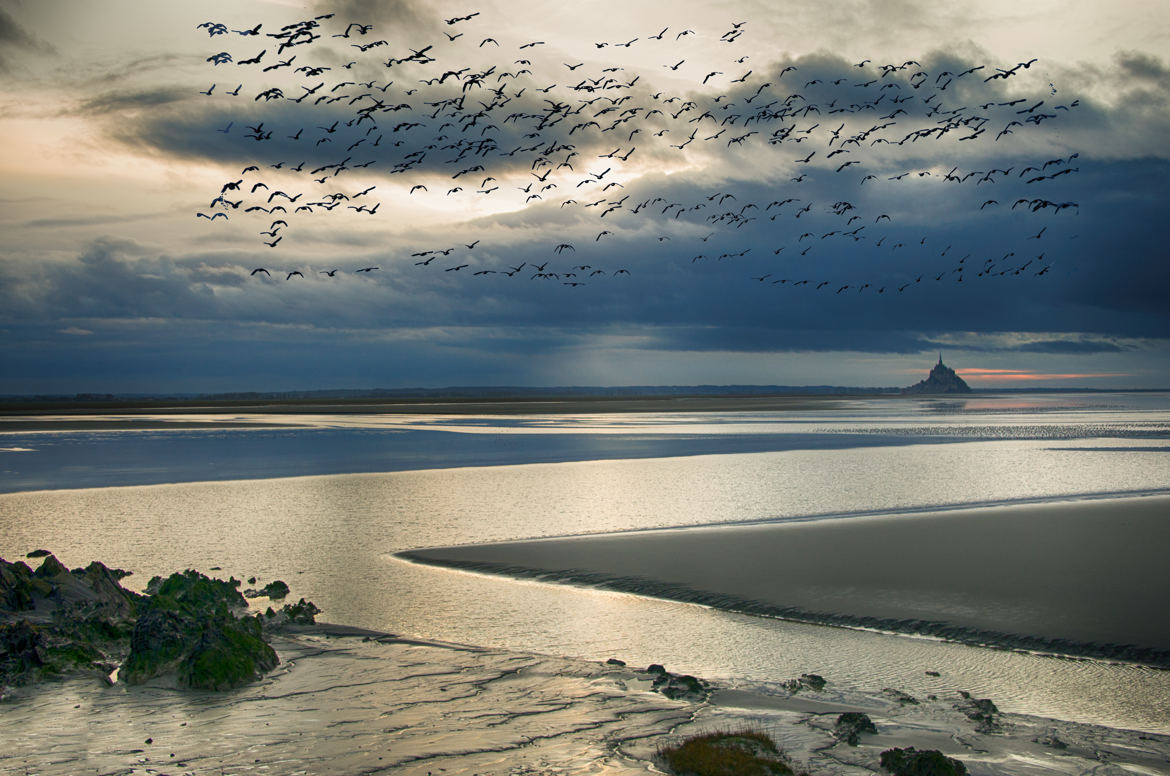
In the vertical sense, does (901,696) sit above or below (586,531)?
below

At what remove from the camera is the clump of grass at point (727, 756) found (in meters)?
6.99

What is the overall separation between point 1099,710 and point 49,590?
519 inches

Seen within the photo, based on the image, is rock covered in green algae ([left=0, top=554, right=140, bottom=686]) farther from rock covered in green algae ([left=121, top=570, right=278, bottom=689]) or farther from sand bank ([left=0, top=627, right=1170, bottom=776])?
rock covered in green algae ([left=121, top=570, right=278, bottom=689])

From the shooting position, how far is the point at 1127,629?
11359 mm

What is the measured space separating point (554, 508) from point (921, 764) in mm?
16487

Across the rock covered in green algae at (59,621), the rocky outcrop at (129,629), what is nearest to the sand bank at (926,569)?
the rocky outcrop at (129,629)

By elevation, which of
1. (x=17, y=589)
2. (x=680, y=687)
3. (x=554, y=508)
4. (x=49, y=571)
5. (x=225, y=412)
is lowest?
(x=680, y=687)

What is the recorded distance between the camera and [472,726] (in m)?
8.20

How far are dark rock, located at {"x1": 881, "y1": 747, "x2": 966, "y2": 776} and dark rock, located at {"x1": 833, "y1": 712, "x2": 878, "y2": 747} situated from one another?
0.63m

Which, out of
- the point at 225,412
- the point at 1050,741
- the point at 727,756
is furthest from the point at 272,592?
the point at 225,412

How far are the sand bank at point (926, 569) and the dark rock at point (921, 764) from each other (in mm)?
4778

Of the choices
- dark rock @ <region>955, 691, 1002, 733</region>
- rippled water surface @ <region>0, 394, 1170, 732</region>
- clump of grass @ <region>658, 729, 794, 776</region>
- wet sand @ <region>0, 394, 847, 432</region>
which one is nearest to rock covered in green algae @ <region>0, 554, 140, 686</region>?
rippled water surface @ <region>0, 394, 1170, 732</region>

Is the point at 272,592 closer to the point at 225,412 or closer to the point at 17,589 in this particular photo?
the point at 17,589

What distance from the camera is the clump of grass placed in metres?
6.99
